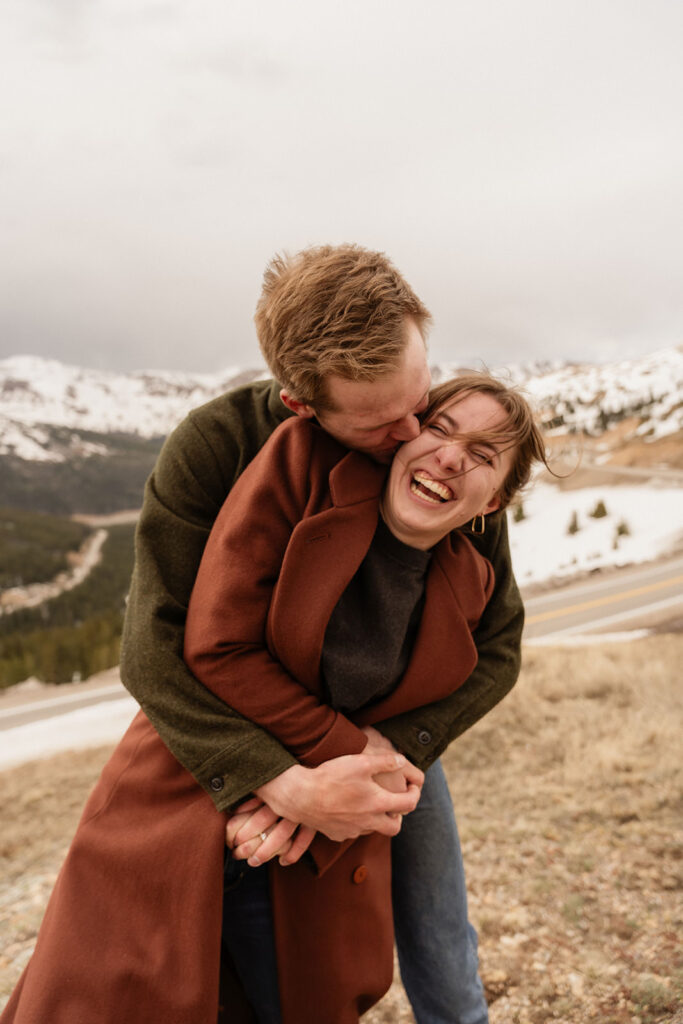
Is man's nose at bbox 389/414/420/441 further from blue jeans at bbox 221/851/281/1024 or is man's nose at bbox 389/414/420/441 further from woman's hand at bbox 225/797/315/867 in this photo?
blue jeans at bbox 221/851/281/1024

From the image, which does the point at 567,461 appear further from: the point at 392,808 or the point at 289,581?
the point at 392,808

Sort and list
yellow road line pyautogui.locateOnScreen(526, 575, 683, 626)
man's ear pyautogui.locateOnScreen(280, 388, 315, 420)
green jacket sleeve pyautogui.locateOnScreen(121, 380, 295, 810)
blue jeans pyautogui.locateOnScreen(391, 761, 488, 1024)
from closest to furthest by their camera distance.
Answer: green jacket sleeve pyautogui.locateOnScreen(121, 380, 295, 810)
man's ear pyautogui.locateOnScreen(280, 388, 315, 420)
blue jeans pyautogui.locateOnScreen(391, 761, 488, 1024)
yellow road line pyautogui.locateOnScreen(526, 575, 683, 626)

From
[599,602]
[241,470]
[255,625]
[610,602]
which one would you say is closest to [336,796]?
[255,625]

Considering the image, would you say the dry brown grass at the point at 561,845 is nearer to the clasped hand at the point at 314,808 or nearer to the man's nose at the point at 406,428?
the clasped hand at the point at 314,808

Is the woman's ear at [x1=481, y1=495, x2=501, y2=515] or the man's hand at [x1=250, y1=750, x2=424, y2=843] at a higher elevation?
the woman's ear at [x1=481, y1=495, x2=501, y2=515]

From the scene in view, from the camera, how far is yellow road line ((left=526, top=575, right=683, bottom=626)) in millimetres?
15945

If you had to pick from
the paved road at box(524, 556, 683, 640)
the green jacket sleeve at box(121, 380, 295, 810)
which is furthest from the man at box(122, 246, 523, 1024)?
the paved road at box(524, 556, 683, 640)

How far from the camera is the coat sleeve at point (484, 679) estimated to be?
187 cm

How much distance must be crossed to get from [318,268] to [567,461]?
3.51ft

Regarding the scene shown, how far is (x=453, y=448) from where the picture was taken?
1761 millimetres

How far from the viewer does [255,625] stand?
1677 millimetres

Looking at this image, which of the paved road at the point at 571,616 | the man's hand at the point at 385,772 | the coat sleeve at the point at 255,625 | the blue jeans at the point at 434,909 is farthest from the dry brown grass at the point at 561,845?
the paved road at the point at 571,616

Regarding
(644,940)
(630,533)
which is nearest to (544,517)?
(630,533)

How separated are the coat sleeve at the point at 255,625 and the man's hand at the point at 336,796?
51 millimetres
